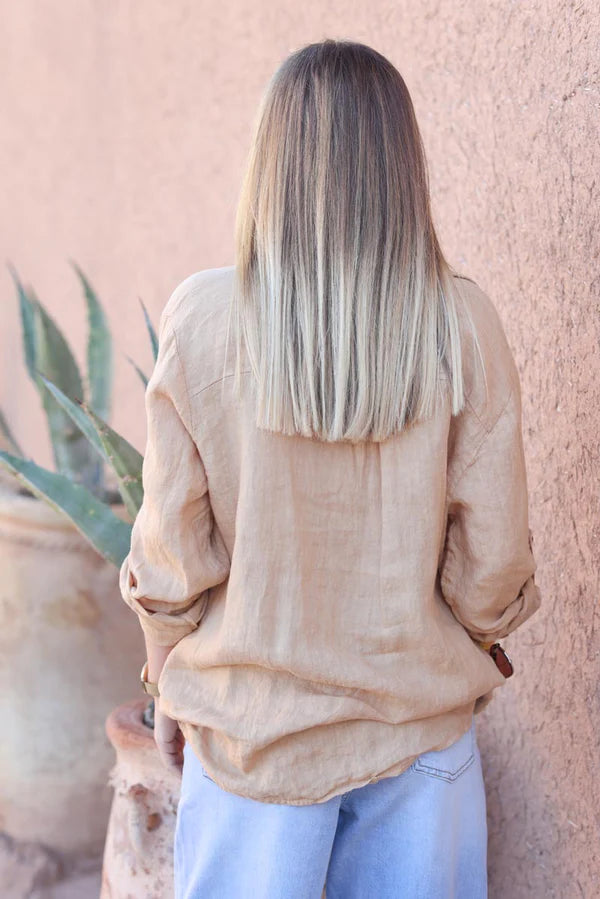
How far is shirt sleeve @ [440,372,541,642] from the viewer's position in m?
1.20

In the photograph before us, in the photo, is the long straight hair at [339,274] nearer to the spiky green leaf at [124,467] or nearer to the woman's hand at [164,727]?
the woman's hand at [164,727]

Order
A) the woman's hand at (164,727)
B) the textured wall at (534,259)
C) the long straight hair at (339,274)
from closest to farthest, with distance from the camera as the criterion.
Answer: the long straight hair at (339,274)
the woman's hand at (164,727)
the textured wall at (534,259)

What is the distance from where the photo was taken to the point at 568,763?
1.77 m

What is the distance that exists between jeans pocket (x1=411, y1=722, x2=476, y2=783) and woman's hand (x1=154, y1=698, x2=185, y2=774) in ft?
1.21

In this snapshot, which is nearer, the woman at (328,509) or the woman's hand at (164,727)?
the woman at (328,509)

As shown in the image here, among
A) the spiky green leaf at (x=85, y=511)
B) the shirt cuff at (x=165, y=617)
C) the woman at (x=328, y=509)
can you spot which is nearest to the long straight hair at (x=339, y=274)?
the woman at (x=328, y=509)

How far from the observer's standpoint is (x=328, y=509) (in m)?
1.17

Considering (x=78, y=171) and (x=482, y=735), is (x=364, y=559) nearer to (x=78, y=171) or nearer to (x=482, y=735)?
(x=482, y=735)

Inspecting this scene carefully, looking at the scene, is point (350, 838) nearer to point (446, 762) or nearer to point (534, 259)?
point (446, 762)

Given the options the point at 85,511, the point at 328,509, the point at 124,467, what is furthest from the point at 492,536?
the point at 85,511

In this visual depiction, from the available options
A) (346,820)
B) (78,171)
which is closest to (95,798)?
(346,820)

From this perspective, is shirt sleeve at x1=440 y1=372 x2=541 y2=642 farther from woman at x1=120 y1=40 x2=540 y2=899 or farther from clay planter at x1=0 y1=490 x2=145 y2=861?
clay planter at x1=0 y1=490 x2=145 y2=861

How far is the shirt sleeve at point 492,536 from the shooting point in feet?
3.93

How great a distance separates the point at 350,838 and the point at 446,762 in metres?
0.16
